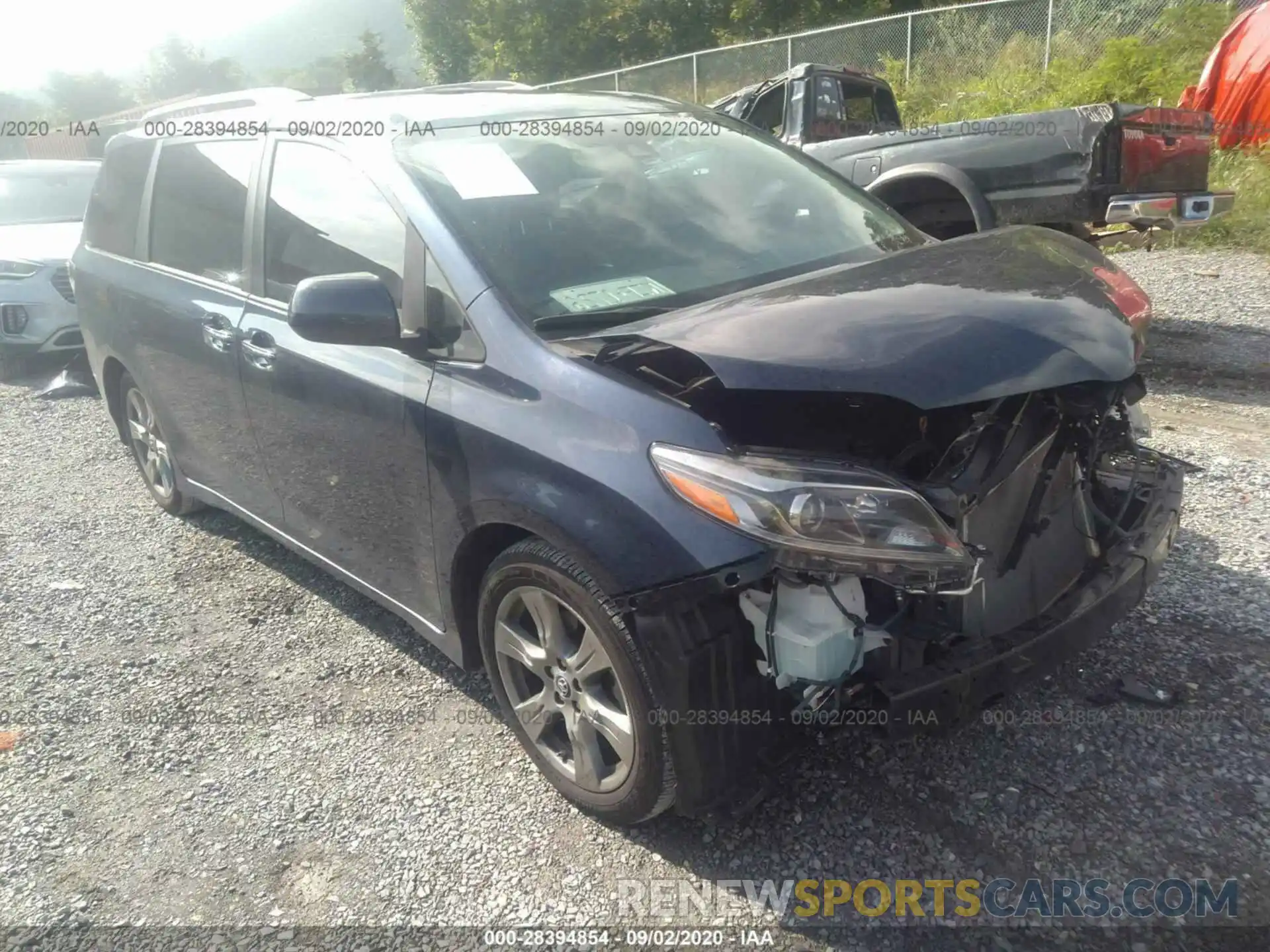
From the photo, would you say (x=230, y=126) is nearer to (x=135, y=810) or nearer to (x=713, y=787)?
(x=135, y=810)

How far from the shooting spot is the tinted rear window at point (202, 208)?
3.54m

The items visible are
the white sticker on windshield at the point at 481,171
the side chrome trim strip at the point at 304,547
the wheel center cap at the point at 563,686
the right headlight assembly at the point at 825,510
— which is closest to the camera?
the right headlight assembly at the point at 825,510

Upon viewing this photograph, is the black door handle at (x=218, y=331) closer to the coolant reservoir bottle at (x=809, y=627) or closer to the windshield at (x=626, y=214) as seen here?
the windshield at (x=626, y=214)

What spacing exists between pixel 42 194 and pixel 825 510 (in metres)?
10.3

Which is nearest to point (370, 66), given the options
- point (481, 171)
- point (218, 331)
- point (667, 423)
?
point (218, 331)

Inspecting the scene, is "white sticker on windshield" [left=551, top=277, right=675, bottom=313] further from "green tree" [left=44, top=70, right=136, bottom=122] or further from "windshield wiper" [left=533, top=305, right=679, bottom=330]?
"green tree" [left=44, top=70, right=136, bottom=122]

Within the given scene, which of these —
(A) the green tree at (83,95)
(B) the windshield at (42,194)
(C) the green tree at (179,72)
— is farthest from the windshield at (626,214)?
(C) the green tree at (179,72)

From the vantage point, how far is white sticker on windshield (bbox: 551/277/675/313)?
2590 mm

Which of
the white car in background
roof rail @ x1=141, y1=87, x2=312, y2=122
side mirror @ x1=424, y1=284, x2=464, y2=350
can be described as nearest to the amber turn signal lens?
side mirror @ x1=424, y1=284, x2=464, y2=350

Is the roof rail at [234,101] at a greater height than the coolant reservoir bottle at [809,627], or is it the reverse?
the roof rail at [234,101]

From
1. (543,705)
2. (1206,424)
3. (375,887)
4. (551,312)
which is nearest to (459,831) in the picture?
(375,887)

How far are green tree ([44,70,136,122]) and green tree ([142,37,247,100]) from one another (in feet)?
19.8

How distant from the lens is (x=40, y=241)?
8.47m

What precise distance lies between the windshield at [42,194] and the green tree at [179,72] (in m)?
90.0
